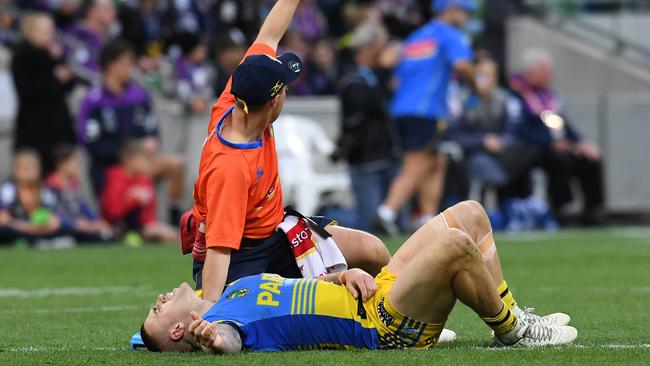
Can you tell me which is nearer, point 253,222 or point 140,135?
point 253,222

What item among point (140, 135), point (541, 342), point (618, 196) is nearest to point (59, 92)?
point (140, 135)

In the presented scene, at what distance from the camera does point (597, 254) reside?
13070 mm

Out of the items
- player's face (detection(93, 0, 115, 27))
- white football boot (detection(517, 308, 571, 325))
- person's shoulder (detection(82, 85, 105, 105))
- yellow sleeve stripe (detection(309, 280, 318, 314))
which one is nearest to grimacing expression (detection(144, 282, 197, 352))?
yellow sleeve stripe (detection(309, 280, 318, 314))

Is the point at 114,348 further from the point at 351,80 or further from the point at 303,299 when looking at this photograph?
the point at 351,80

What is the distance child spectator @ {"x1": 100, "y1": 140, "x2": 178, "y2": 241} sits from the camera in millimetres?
15703

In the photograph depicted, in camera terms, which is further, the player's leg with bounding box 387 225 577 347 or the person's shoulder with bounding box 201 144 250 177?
the person's shoulder with bounding box 201 144 250 177

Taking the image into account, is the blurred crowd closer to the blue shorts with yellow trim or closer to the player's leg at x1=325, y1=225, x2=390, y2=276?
the player's leg at x1=325, y1=225, x2=390, y2=276

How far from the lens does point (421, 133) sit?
1529 centimetres

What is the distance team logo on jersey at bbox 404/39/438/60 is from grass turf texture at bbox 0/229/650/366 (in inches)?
86.5

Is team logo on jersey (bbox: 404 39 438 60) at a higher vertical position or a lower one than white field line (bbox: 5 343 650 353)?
lower

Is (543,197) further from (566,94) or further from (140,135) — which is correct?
(140,135)

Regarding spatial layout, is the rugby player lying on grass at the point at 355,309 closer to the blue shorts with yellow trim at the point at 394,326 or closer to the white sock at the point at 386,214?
the blue shorts with yellow trim at the point at 394,326

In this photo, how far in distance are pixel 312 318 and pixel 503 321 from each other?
0.86 m

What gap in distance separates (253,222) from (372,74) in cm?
891
